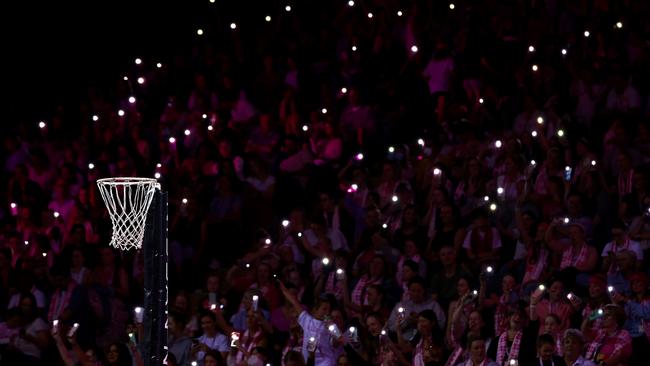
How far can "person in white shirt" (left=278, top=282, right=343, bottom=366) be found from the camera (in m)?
12.5

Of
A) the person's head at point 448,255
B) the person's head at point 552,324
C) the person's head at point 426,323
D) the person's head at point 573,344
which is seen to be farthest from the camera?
the person's head at point 448,255

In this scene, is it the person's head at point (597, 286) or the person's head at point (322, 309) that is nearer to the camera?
the person's head at point (597, 286)

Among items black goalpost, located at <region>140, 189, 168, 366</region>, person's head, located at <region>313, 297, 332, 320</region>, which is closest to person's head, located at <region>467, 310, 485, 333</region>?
person's head, located at <region>313, 297, 332, 320</region>

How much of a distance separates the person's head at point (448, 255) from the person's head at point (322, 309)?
118cm

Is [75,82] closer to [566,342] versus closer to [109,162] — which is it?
[109,162]

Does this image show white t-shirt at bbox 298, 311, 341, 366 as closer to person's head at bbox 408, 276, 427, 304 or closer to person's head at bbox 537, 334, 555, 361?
person's head at bbox 408, 276, 427, 304

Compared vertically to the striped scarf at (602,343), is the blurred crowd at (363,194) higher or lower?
higher

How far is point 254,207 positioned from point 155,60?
559cm

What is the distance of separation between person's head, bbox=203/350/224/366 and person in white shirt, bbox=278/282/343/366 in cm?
77

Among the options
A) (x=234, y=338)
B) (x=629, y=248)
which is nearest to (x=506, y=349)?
(x=629, y=248)

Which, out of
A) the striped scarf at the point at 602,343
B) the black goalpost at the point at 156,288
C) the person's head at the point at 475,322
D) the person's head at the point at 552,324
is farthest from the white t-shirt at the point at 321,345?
the striped scarf at the point at 602,343

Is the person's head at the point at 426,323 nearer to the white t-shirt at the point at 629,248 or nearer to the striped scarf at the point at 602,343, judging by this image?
the striped scarf at the point at 602,343

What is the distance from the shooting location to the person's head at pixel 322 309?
12.7m

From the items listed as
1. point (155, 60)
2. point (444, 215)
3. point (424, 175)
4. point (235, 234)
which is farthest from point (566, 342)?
point (155, 60)
